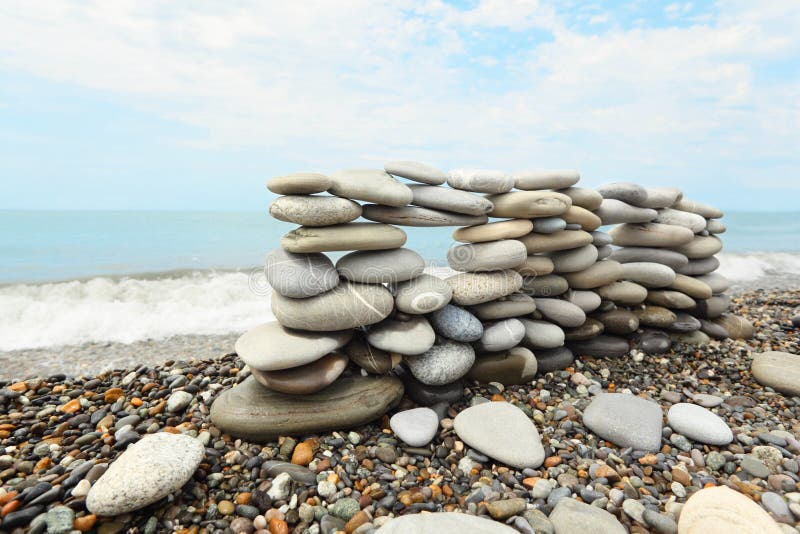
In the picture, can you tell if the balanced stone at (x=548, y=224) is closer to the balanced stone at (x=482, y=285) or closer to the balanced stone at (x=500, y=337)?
the balanced stone at (x=482, y=285)

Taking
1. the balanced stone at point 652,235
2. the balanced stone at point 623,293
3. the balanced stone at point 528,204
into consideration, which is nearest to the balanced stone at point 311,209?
the balanced stone at point 528,204

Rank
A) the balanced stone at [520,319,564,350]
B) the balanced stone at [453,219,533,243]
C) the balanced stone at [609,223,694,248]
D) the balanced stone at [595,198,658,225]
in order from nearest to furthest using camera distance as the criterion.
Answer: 1. the balanced stone at [453,219,533,243]
2. the balanced stone at [520,319,564,350]
3. the balanced stone at [595,198,658,225]
4. the balanced stone at [609,223,694,248]

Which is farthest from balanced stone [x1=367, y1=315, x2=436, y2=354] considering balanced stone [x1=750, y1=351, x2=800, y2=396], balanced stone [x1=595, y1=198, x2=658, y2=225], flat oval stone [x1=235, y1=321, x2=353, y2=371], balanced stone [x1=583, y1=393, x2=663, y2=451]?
balanced stone [x1=750, y1=351, x2=800, y2=396]

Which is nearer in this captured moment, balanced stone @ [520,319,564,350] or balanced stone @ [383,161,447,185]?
balanced stone @ [383,161,447,185]

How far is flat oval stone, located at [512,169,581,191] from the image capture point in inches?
171

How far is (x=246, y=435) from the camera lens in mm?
3111

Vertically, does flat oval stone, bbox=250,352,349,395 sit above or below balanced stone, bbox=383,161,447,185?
below

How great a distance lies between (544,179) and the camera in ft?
14.3

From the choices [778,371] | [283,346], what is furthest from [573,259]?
[283,346]

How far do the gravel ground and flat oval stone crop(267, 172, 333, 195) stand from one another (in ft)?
6.27

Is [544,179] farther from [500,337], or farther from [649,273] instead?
[649,273]

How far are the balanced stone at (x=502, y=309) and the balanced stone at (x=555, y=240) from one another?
0.60 m

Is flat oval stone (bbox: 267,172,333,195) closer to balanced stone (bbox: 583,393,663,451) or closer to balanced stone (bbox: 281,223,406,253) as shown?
balanced stone (bbox: 281,223,406,253)

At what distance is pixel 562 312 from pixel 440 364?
1704 mm
